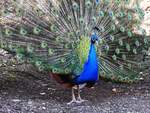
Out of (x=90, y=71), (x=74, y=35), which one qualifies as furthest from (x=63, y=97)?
(x=74, y=35)

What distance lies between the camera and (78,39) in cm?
706

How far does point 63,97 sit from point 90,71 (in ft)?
2.23

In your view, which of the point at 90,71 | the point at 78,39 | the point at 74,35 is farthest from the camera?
the point at 74,35

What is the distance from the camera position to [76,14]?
7.27 m

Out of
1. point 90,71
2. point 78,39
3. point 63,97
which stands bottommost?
point 63,97

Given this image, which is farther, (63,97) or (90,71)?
(63,97)

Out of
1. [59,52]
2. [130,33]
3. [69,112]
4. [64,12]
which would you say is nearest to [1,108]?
[69,112]

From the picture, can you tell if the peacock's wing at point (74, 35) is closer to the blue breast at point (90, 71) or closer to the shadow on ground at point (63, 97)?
the blue breast at point (90, 71)

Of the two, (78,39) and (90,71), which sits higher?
(78,39)

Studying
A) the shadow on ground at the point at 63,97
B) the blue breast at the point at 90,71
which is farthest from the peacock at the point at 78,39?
the shadow on ground at the point at 63,97

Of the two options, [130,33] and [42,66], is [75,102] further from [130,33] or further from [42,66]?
[130,33]

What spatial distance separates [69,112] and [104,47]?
4.45 feet

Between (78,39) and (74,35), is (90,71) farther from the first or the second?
(74,35)

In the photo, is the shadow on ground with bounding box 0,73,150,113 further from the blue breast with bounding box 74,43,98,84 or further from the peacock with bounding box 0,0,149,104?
the blue breast with bounding box 74,43,98,84
